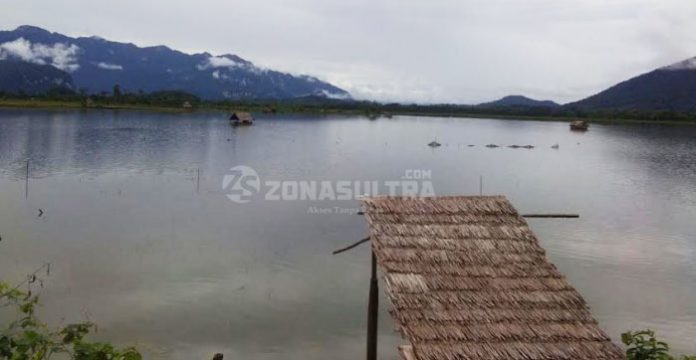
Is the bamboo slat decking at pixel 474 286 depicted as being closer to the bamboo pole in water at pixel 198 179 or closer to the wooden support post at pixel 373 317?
the wooden support post at pixel 373 317

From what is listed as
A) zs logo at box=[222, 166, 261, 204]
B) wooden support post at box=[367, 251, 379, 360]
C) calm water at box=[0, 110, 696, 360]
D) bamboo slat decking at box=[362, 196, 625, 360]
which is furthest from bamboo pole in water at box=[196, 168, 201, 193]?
bamboo slat decking at box=[362, 196, 625, 360]

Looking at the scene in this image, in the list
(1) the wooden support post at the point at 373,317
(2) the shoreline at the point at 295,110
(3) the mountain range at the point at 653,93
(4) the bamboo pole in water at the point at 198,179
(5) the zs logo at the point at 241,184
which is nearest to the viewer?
(1) the wooden support post at the point at 373,317

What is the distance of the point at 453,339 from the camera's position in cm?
478

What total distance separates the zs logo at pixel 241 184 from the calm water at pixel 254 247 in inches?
22.8

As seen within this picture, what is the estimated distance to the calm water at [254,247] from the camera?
1048cm

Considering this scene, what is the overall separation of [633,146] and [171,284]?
51625 mm

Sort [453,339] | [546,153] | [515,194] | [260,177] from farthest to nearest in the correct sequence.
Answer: [546,153]
[260,177]
[515,194]
[453,339]

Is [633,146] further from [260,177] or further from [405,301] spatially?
[405,301]

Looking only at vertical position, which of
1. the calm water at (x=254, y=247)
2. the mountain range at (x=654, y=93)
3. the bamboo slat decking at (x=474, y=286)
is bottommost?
the calm water at (x=254, y=247)

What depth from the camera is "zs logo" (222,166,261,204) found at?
21844mm

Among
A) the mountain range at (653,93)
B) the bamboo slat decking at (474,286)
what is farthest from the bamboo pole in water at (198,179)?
the mountain range at (653,93)

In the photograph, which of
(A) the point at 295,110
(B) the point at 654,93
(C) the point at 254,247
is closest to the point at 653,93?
(B) the point at 654,93

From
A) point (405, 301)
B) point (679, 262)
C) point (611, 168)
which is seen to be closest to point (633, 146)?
point (611, 168)

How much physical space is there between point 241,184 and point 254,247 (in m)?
10.0
